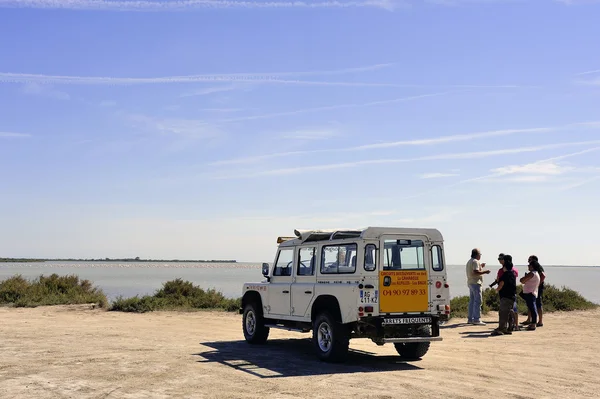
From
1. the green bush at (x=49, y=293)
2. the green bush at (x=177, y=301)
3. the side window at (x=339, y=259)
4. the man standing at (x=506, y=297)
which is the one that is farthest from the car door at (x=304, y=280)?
the green bush at (x=49, y=293)

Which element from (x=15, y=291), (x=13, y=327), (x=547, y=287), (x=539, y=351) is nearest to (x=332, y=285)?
(x=539, y=351)

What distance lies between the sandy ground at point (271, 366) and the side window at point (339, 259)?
1713mm

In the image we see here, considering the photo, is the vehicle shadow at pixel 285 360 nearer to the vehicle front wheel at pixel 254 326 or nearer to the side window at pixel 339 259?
the vehicle front wheel at pixel 254 326

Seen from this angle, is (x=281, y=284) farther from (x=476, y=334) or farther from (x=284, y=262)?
(x=476, y=334)

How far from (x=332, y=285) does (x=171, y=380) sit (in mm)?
3406

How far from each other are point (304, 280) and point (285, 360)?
1.71m

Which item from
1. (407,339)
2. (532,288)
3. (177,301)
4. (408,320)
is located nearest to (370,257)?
(408,320)

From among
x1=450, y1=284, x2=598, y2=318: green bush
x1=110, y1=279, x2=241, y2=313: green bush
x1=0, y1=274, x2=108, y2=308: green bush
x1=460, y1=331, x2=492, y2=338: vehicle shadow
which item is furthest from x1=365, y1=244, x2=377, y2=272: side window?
x1=0, y1=274, x2=108, y2=308: green bush

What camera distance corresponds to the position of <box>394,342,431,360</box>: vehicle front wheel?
42.0ft

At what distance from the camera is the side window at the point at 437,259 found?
1232 centimetres

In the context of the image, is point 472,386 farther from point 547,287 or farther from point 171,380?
point 547,287

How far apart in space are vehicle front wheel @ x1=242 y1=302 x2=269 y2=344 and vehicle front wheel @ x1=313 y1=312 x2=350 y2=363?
8.56ft

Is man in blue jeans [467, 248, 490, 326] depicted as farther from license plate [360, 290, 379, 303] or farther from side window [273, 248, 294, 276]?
license plate [360, 290, 379, 303]

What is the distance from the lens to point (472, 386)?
10117 mm
